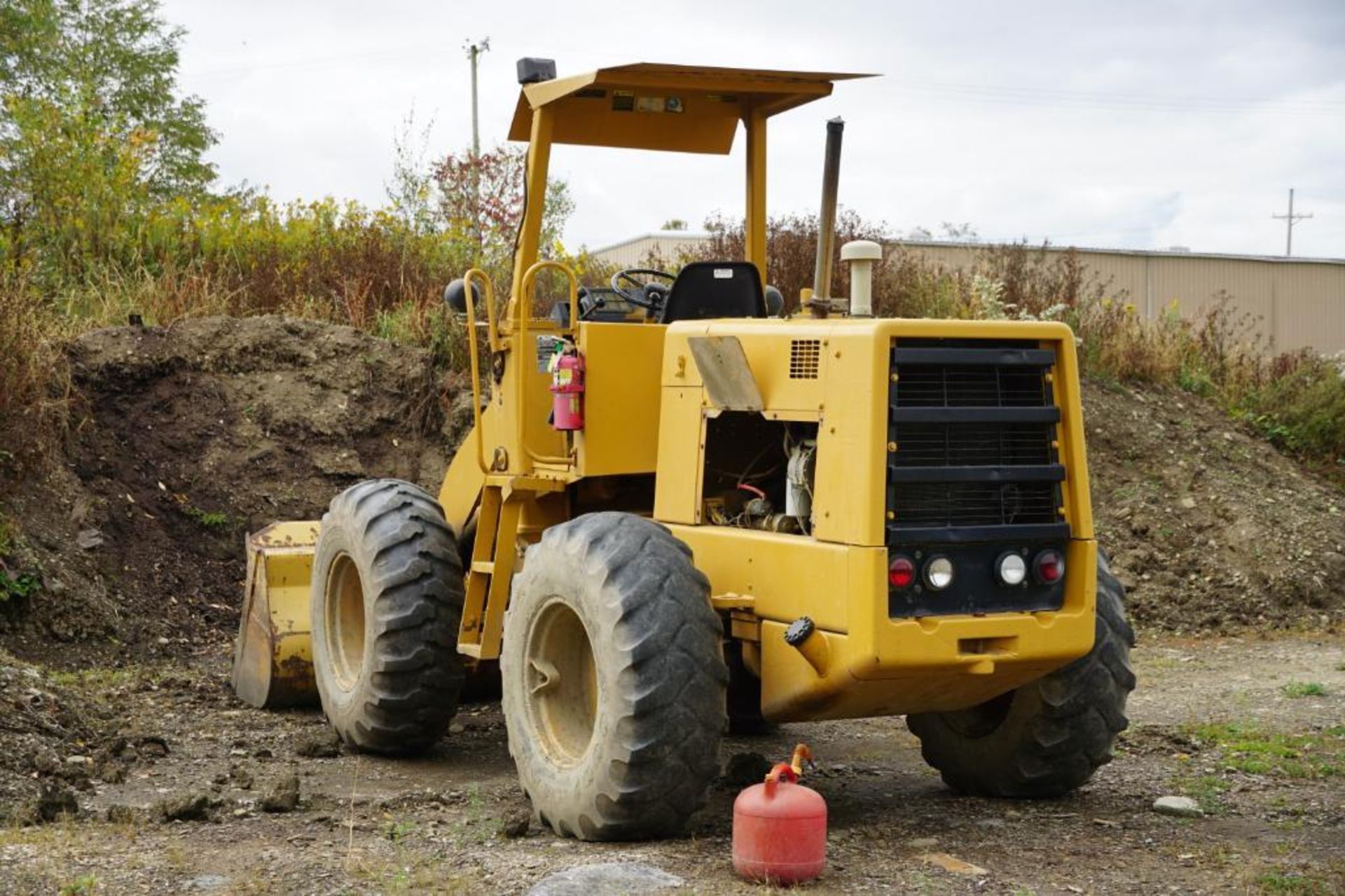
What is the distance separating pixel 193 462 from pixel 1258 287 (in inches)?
987

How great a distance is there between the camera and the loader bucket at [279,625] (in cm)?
880

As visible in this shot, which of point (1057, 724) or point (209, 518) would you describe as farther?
point (209, 518)

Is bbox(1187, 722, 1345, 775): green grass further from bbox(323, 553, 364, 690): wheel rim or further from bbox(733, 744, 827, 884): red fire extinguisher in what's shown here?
bbox(323, 553, 364, 690): wheel rim

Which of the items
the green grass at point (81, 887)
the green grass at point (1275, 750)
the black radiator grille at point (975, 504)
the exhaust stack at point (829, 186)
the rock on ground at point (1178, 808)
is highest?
the exhaust stack at point (829, 186)

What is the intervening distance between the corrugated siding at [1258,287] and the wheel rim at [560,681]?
997 inches

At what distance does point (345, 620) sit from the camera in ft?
27.1

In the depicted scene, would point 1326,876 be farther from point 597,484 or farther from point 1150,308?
point 1150,308

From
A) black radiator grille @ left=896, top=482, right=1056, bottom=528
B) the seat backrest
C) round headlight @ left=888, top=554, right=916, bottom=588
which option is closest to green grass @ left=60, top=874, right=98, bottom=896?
round headlight @ left=888, top=554, right=916, bottom=588

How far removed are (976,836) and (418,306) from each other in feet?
32.9

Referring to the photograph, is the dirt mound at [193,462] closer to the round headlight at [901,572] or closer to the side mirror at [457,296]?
the side mirror at [457,296]

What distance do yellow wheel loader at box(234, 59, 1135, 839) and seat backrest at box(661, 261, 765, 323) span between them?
0.04 ft

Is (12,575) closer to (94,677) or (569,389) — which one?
(94,677)

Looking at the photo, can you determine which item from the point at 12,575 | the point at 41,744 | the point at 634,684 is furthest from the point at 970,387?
the point at 12,575

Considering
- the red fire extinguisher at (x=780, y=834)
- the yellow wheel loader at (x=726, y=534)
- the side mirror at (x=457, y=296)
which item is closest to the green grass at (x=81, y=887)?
the yellow wheel loader at (x=726, y=534)
